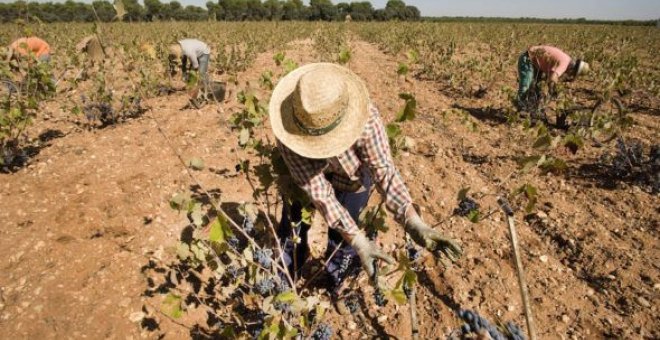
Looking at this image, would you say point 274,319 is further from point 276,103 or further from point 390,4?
point 390,4

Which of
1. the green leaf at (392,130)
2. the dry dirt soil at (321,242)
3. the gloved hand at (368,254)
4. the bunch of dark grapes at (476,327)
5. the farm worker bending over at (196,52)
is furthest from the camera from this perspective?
the farm worker bending over at (196,52)

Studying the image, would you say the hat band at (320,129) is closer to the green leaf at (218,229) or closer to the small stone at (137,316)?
the green leaf at (218,229)

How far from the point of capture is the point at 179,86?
24.0 ft

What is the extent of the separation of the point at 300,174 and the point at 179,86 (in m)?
6.46

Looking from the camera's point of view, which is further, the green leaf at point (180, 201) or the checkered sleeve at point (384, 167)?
the checkered sleeve at point (384, 167)

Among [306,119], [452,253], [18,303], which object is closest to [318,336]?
[452,253]

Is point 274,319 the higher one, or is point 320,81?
point 320,81

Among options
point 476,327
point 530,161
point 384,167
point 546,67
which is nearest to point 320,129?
point 384,167

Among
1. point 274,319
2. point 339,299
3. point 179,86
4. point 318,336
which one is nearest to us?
point 274,319

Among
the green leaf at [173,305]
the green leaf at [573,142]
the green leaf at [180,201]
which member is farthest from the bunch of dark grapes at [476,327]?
the green leaf at [180,201]

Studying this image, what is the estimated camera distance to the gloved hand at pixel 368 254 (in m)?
1.60

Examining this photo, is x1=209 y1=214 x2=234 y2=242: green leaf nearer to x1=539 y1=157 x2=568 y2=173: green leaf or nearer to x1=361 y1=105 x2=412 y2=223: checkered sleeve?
x1=361 y1=105 x2=412 y2=223: checkered sleeve

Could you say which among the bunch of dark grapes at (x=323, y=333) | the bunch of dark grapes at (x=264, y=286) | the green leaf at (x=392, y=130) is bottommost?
the bunch of dark grapes at (x=323, y=333)

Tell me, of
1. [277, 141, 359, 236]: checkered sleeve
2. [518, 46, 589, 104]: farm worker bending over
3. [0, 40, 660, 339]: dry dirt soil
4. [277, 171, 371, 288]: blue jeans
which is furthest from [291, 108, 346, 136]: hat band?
[518, 46, 589, 104]: farm worker bending over
